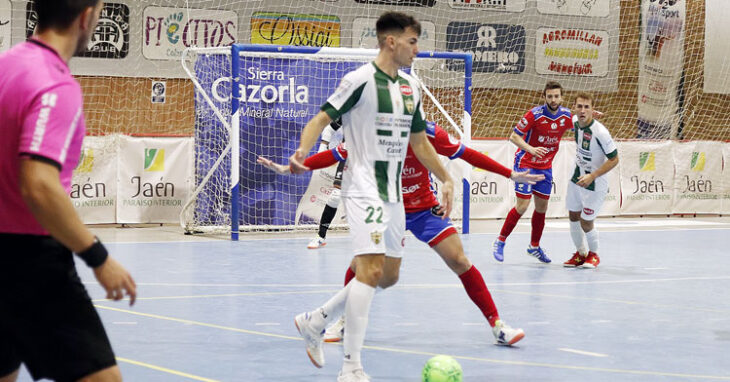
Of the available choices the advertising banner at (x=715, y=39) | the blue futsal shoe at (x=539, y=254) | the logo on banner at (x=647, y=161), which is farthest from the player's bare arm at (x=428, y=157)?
the advertising banner at (x=715, y=39)

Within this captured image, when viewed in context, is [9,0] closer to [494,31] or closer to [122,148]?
[122,148]

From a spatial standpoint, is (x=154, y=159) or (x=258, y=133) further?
(x=154, y=159)

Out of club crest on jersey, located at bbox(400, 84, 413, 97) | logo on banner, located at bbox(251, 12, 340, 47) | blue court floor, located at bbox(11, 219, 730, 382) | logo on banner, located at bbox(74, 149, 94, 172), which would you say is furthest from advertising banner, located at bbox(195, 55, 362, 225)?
club crest on jersey, located at bbox(400, 84, 413, 97)

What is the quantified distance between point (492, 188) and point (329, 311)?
13.0 m

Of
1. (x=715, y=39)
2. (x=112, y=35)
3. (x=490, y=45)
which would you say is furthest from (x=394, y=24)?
(x=715, y=39)

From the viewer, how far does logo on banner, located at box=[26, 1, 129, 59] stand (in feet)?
62.6

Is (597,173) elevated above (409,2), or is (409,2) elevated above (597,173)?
(409,2)

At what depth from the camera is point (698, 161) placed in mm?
20125

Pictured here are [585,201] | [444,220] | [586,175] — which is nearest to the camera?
[444,220]

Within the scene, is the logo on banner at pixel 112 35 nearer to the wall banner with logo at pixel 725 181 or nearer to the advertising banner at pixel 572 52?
the advertising banner at pixel 572 52

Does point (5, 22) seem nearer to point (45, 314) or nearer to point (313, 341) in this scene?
point (313, 341)

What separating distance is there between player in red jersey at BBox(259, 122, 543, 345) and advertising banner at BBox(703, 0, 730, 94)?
1829 centimetres

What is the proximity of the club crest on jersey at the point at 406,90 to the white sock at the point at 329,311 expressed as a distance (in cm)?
125

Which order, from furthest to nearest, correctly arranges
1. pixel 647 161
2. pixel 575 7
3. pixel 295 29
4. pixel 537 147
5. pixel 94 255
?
pixel 575 7, pixel 295 29, pixel 647 161, pixel 537 147, pixel 94 255
